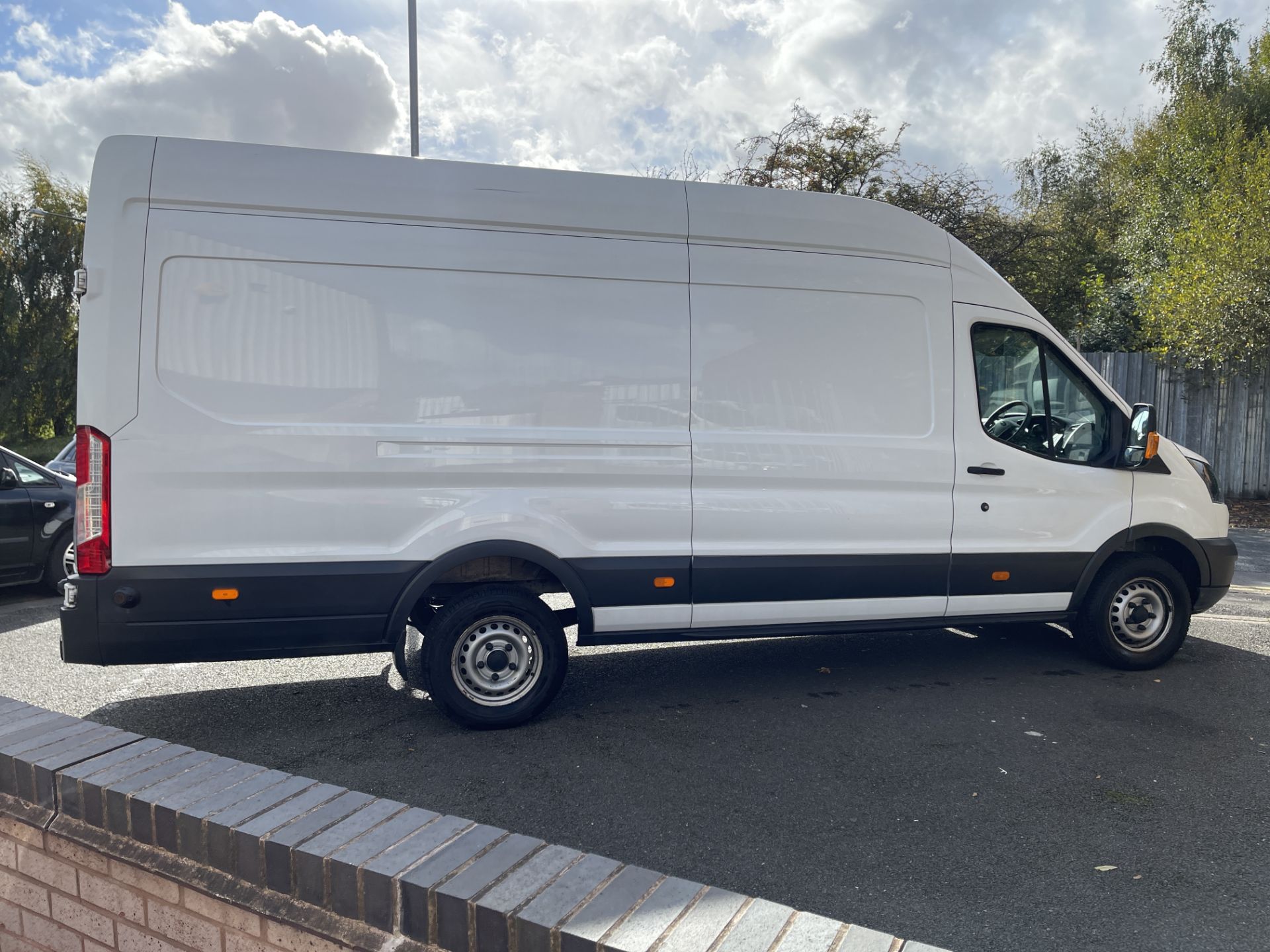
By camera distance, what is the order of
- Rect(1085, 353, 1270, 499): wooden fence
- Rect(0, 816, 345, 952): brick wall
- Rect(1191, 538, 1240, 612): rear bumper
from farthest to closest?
1. Rect(1085, 353, 1270, 499): wooden fence
2. Rect(1191, 538, 1240, 612): rear bumper
3. Rect(0, 816, 345, 952): brick wall

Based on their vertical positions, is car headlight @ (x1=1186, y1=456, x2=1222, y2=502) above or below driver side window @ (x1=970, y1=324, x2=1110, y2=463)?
below

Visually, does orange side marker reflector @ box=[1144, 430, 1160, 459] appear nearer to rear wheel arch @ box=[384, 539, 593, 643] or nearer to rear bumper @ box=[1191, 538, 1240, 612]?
rear bumper @ box=[1191, 538, 1240, 612]

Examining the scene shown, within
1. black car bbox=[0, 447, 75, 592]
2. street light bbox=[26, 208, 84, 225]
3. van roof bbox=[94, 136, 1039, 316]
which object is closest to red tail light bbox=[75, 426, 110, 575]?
van roof bbox=[94, 136, 1039, 316]

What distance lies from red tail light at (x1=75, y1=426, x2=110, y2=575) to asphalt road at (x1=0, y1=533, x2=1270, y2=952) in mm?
1031

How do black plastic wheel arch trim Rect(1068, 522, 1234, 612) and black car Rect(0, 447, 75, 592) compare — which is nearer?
black plastic wheel arch trim Rect(1068, 522, 1234, 612)

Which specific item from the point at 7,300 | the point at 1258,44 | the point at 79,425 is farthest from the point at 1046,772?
the point at 7,300

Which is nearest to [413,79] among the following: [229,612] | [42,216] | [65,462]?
[65,462]

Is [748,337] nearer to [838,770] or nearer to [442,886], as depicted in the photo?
[838,770]

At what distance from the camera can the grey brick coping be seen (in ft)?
5.20

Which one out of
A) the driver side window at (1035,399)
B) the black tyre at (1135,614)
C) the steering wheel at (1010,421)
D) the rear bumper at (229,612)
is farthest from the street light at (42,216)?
the black tyre at (1135,614)

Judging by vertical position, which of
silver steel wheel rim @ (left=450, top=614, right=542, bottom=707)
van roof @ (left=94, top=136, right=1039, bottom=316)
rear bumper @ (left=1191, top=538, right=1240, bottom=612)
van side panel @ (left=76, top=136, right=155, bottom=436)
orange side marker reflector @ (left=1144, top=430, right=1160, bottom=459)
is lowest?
silver steel wheel rim @ (left=450, top=614, right=542, bottom=707)

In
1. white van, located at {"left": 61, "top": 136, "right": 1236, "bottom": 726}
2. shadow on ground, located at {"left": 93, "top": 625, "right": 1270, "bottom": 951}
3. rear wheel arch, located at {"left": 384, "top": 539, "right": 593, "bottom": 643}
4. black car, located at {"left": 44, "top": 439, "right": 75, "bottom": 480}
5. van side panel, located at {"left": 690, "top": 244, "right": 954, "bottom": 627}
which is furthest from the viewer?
black car, located at {"left": 44, "top": 439, "right": 75, "bottom": 480}

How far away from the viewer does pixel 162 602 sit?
14.6ft

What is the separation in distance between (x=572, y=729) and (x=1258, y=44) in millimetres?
20605
